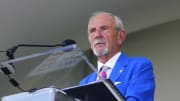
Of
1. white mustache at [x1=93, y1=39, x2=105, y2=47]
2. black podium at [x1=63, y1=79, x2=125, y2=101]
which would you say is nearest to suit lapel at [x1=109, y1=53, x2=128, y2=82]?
white mustache at [x1=93, y1=39, x2=105, y2=47]

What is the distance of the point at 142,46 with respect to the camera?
3949 millimetres

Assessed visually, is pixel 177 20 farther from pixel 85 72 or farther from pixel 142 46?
pixel 85 72

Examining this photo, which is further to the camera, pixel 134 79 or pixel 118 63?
pixel 118 63

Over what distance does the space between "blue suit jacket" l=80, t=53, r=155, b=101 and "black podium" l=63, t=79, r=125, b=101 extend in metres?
0.18

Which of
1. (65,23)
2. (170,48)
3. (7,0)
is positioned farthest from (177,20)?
(7,0)

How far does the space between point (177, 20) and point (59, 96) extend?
2432mm

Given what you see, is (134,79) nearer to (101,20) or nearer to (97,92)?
(97,92)

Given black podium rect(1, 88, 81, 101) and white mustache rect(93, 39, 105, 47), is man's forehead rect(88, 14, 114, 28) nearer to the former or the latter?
white mustache rect(93, 39, 105, 47)

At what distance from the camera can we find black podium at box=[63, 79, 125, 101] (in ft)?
5.05

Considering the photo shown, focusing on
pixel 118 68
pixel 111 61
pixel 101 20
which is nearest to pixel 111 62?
pixel 111 61

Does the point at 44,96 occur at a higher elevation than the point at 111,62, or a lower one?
higher

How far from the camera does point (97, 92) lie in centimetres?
158

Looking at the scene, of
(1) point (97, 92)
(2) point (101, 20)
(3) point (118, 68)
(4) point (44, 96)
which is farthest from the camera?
(2) point (101, 20)

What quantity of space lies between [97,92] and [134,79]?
1.10 feet
